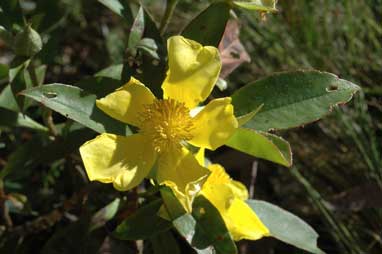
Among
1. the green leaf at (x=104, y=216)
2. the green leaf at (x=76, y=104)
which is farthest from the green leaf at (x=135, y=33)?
the green leaf at (x=104, y=216)

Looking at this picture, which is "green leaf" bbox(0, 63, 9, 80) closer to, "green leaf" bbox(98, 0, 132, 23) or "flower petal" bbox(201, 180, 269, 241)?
"green leaf" bbox(98, 0, 132, 23)

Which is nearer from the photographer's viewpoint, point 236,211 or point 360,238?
point 236,211

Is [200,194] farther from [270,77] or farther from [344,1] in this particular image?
[344,1]

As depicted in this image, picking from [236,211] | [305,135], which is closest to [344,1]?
[305,135]

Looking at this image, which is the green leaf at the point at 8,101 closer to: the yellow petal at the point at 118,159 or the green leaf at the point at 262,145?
the yellow petal at the point at 118,159

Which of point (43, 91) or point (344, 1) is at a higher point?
point (43, 91)

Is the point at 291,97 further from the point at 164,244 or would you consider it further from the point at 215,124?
the point at 164,244
